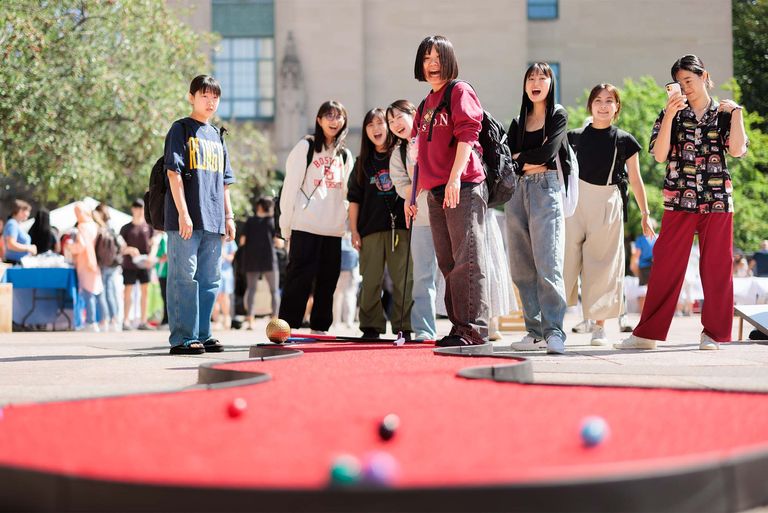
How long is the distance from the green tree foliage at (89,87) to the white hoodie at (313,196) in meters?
13.0

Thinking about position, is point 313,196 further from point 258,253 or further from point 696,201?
point 258,253

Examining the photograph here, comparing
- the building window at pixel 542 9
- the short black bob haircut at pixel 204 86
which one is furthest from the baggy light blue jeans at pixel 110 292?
the building window at pixel 542 9

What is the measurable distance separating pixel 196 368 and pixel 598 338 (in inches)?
150

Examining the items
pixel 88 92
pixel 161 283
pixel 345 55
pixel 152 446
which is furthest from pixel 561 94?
pixel 152 446

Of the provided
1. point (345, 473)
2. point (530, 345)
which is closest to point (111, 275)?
point (530, 345)

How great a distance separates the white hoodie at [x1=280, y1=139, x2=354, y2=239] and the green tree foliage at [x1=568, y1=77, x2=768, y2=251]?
27009mm

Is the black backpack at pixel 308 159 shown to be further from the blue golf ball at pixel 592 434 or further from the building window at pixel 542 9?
the building window at pixel 542 9

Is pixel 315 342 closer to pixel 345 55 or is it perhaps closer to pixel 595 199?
pixel 595 199

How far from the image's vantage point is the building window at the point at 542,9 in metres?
45.3

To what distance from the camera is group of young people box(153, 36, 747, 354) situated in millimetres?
7387

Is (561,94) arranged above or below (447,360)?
above

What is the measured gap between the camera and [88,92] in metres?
23.5

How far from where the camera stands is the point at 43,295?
15.7 metres

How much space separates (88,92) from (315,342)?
16704 millimetres
